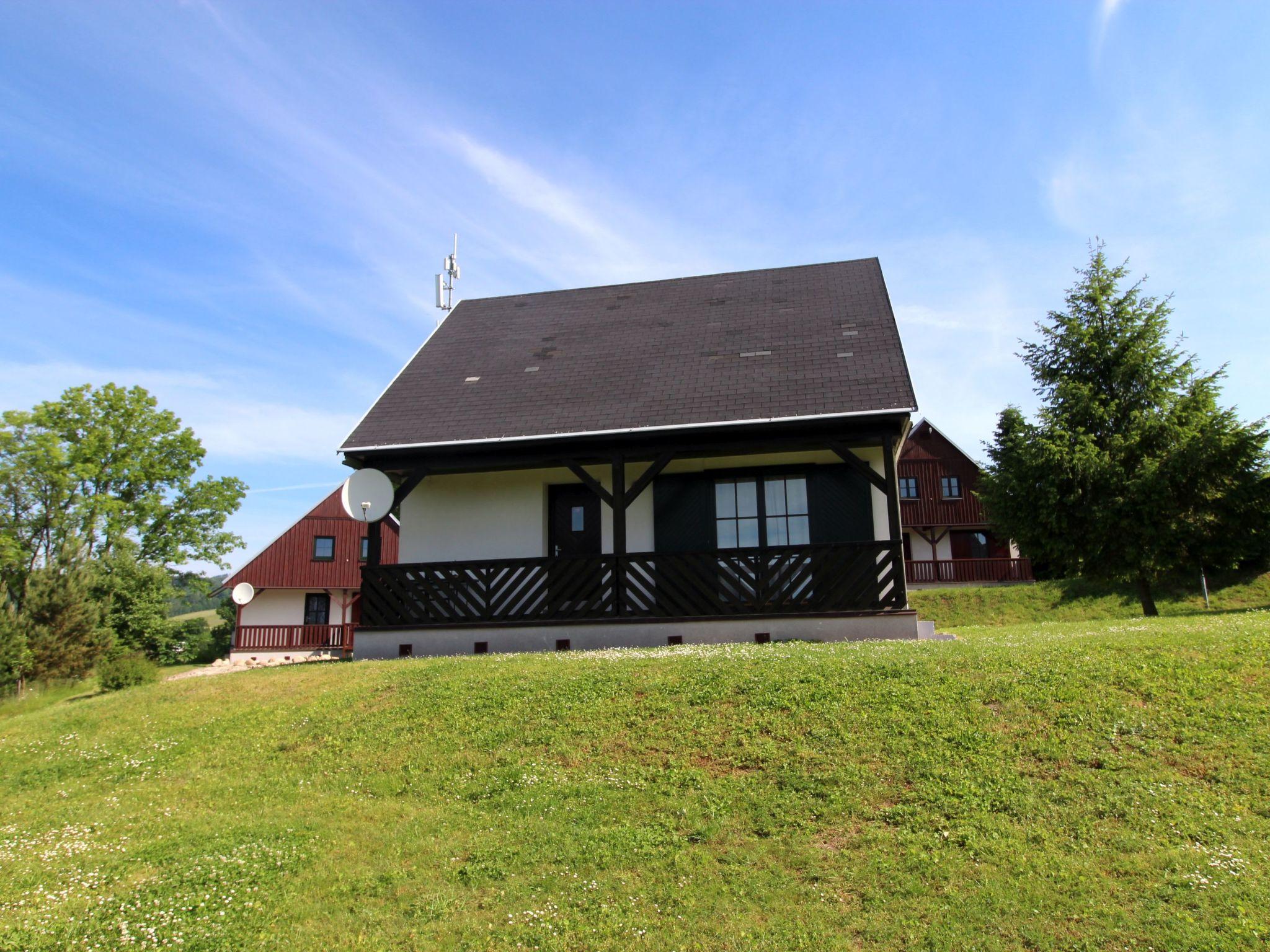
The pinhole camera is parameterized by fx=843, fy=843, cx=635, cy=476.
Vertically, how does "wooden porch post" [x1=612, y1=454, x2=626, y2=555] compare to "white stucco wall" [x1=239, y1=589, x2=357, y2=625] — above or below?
above

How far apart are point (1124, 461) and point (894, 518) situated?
1052cm

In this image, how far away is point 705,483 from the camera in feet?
45.9

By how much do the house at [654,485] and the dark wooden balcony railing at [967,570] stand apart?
1989 cm

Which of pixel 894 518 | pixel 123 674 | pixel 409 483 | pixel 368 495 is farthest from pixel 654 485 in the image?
pixel 123 674

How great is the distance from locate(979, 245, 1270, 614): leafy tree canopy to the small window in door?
26999 mm

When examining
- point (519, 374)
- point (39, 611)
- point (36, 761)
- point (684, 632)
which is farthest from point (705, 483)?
point (39, 611)

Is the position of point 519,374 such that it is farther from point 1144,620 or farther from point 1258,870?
point 1258,870

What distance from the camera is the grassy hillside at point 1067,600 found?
23.9m

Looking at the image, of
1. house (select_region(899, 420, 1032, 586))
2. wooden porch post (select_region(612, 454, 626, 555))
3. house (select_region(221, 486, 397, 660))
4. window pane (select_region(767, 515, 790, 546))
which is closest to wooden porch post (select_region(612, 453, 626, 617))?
wooden porch post (select_region(612, 454, 626, 555))

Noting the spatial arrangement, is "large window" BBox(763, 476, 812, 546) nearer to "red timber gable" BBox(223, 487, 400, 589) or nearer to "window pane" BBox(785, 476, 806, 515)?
"window pane" BBox(785, 476, 806, 515)

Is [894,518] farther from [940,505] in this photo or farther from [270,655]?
[270,655]

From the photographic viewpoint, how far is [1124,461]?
19.5 meters

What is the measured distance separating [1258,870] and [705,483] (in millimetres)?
9650

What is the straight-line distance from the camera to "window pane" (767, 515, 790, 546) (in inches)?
539
